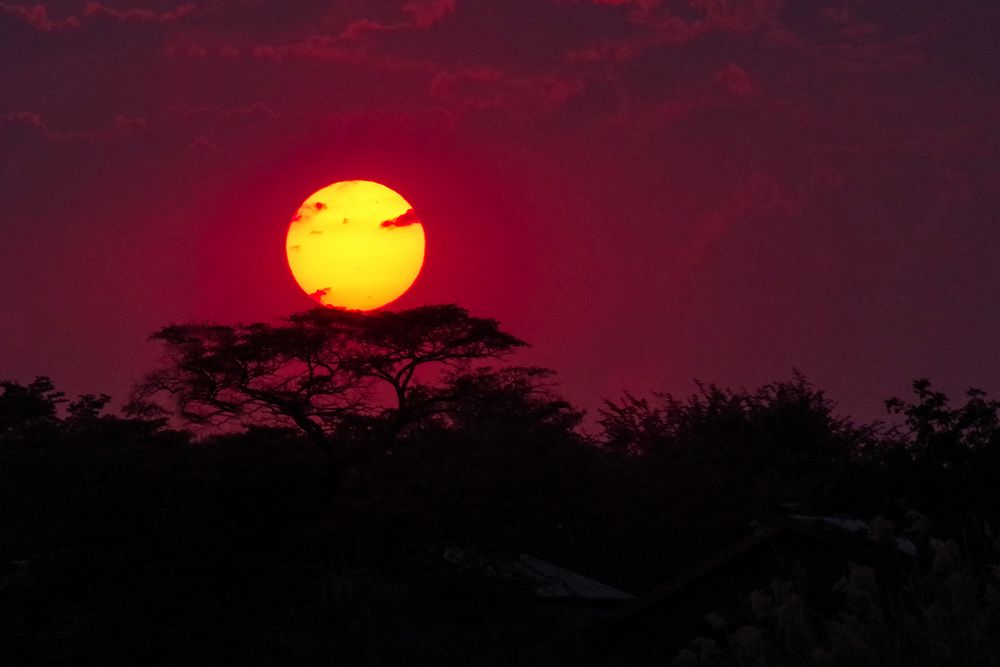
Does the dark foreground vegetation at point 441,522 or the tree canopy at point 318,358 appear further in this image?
the tree canopy at point 318,358

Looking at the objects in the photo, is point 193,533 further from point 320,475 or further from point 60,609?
point 320,475

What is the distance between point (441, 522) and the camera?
155 feet

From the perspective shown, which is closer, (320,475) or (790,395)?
(320,475)

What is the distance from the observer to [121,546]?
3538cm

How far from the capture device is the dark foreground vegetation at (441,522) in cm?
1550

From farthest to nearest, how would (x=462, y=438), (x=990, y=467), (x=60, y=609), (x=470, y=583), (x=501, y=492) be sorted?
(x=462, y=438), (x=501, y=492), (x=470, y=583), (x=60, y=609), (x=990, y=467)

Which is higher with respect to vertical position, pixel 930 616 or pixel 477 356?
pixel 477 356

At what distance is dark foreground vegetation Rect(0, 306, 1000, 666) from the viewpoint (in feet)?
50.9

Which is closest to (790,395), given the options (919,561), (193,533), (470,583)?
(470,583)

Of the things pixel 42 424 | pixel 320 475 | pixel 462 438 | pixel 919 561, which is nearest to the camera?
pixel 919 561

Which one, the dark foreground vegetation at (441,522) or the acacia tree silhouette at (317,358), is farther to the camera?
the acacia tree silhouette at (317,358)

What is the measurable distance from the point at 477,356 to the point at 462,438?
6.72 m

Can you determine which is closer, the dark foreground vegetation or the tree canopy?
the dark foreground vegetation

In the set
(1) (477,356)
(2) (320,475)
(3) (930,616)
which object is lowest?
(3) (930,616)
